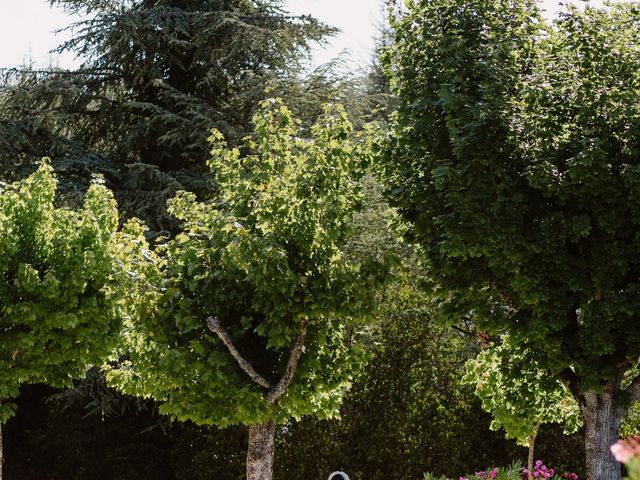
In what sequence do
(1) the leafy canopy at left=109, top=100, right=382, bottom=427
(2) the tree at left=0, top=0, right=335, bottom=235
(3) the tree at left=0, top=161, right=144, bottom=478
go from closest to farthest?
(1) the leafy canopy at left=109, top=100, right=382, bottom=427 → (3) the tree at left=0, top=161, right=144, bottom=478 → (2) the tree at left=0, top=0, right=335, bottom=235

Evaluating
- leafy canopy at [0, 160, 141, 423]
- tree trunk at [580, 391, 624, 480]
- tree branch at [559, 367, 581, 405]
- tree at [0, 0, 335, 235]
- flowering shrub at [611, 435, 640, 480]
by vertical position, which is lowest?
tree trunk at [580, 391, 624, 480]

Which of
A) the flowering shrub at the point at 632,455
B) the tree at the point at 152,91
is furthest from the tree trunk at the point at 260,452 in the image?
the flowering shrub at the point at 632,455

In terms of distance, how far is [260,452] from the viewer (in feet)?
31.0

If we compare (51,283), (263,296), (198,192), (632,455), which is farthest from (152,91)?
(632,455)

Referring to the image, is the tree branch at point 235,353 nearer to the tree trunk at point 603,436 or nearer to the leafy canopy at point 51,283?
the leafy canopy at point 51,283

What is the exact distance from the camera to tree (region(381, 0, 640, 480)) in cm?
799

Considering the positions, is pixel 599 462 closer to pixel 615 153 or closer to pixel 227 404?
pixel 615 153

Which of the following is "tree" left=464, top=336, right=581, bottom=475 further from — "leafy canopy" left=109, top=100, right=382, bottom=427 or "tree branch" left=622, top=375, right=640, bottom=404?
"leafy canopy" left=109, top=100, right=382, bottom=427

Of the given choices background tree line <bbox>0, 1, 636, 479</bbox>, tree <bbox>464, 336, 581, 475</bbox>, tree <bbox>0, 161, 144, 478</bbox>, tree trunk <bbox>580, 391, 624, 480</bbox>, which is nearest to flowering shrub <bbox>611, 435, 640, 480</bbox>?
tree trunk <bbox>580, 391, 624, 480</bbox>

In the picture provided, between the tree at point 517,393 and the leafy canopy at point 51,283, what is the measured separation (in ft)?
15.2

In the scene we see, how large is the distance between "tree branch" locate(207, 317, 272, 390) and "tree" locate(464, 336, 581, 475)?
9.62ft

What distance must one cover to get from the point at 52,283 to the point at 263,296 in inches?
89.4

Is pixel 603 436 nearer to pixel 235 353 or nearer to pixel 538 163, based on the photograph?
pixel 538 163

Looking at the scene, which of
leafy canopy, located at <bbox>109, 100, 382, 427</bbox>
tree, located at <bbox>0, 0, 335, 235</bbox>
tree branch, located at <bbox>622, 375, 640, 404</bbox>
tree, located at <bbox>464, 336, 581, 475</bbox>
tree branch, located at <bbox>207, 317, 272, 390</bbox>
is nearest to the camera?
leafy canopy, located at <bbox>109, 100, 382, 427</bbox>
